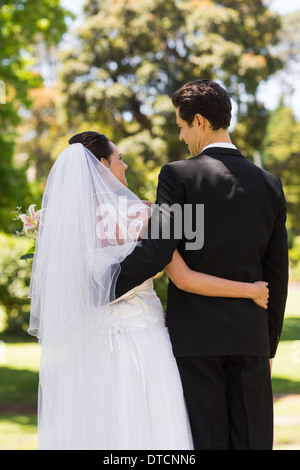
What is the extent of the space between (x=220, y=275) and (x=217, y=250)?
0.12 meters

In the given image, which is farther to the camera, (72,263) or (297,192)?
(297,192)

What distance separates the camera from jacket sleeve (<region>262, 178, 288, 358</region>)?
9.41 ft

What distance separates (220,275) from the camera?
8.88ft

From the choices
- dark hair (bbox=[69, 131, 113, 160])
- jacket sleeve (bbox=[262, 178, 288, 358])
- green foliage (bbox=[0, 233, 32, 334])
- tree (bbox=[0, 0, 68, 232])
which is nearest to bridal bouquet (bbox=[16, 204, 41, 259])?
dark hair (bbox=[69, 131, 113, 160])

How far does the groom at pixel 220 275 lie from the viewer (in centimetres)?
265

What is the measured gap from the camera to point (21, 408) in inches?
368

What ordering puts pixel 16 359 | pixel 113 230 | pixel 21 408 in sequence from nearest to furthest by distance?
1. pixel 113 230
2. pixel 21 408
3. pixel 16 359

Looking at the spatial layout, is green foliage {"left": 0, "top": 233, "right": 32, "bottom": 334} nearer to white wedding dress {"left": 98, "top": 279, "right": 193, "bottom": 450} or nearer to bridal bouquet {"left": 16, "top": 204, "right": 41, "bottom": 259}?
bridal bouquet {"left": 16, "top": 204, "right": 41, "bottom": 259}

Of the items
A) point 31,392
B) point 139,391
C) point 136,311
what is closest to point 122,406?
point 139,391

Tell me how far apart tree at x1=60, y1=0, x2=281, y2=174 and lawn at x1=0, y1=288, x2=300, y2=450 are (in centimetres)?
728

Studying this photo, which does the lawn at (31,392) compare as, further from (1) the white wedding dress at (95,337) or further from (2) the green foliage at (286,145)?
(2) the green foliage at (286,145)

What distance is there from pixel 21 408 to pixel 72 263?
23.7 ft

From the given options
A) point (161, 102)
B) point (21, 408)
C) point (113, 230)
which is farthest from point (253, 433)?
point (161, 102)

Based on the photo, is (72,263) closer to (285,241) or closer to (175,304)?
(175,304)
